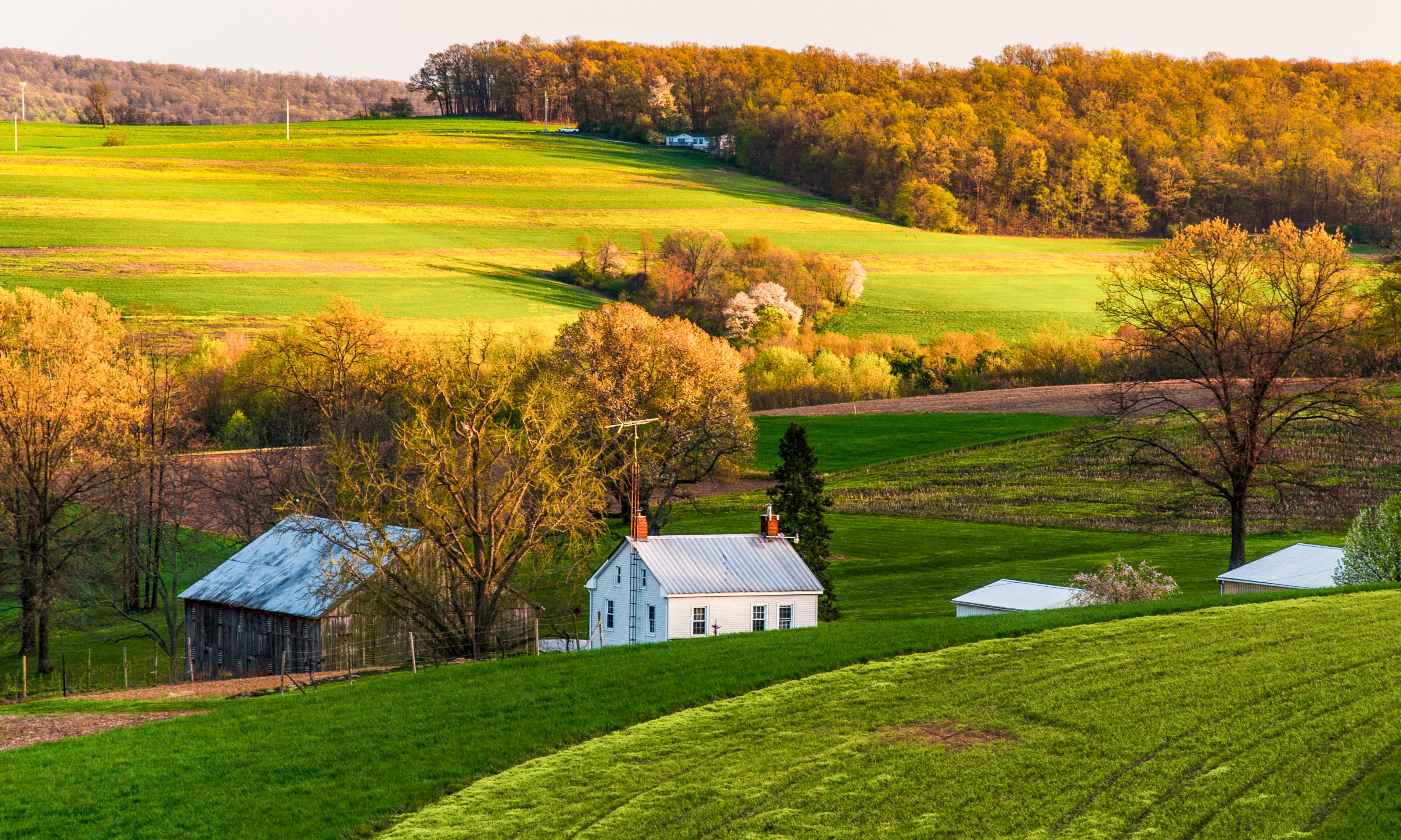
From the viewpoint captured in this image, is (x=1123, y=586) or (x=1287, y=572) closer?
(x=1123, y=586)

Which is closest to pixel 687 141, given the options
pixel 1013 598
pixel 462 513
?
pixel 1013 598

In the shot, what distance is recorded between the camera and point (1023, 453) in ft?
238

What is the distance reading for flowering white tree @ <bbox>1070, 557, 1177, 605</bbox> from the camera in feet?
117

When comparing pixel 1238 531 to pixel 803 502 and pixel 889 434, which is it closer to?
pixel 803 502

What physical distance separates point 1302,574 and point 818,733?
25.4 meters

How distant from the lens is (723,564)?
39156 millimetres

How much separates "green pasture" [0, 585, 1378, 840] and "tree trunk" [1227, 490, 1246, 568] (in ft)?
48.1

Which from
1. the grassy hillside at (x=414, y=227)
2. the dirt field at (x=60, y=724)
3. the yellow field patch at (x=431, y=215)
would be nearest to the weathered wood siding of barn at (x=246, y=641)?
the dirt field at (x=60, y=724)

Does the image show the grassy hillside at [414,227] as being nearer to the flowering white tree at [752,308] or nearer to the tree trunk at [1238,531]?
the flowering white tree at [752,308]

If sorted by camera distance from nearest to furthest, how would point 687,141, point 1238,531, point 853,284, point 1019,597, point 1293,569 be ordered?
1. point 1293,569
2. point 1019,597
3. point 1238,531
4. point 853,284
5. point 687,141

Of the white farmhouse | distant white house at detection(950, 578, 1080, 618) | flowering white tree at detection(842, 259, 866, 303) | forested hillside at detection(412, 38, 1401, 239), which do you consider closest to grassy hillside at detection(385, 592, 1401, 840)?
the white farmhouse

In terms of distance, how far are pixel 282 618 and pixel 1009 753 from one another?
98.5 ft

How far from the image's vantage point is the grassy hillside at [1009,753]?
50.7 ft

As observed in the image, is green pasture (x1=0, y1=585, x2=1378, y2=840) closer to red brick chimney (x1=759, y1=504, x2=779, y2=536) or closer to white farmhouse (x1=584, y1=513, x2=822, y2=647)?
white farmhouse (x1=584, y1=513, x2=822, y2=647)
